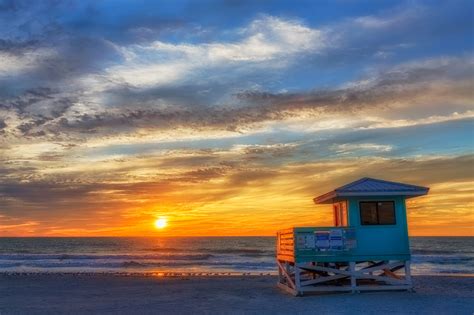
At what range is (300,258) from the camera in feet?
60.5

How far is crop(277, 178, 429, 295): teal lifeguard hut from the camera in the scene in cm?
1847

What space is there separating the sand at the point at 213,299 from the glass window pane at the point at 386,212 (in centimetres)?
249

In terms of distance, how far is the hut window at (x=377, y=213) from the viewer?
18891mm

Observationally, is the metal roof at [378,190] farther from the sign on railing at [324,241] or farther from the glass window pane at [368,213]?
the sign on railing at [324,241]

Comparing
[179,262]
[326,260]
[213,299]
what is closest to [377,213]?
[326,260]

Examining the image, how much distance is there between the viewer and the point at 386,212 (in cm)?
1898

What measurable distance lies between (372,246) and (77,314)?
32.6 ft

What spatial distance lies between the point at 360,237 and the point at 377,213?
3.47ft

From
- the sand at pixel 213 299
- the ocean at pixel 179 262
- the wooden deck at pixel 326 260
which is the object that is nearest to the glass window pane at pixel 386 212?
the wooden deck at pixel 326 260

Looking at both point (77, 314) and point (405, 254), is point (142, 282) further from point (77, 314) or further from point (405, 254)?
point (405, 254)

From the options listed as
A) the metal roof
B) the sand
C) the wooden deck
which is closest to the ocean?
the sand

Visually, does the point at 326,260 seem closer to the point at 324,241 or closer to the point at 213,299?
the point at 324,241

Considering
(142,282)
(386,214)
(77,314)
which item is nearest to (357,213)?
(386,214)

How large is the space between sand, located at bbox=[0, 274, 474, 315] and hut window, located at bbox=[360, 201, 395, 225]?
8.08 feet
